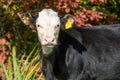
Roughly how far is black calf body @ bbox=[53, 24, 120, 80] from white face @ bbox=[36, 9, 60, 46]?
36 cm

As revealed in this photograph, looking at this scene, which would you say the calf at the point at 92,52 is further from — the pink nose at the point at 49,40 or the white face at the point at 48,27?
the pink nose at the point at 49,40

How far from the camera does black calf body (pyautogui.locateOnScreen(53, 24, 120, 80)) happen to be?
22.0ft

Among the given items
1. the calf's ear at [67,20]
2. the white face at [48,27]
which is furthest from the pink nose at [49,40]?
the calf's ear at [67,20]

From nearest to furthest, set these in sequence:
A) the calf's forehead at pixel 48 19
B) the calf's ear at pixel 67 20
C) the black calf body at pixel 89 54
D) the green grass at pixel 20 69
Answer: the calf's forehead at pixel 48 19 < the calf's ear at pixel 67 20 < the black calf body at pixel 89 54 < the green grass at pixel 20 69

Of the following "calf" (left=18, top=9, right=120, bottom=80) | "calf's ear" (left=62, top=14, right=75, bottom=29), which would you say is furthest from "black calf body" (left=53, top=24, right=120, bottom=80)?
"calf's ear" (left=62, top=14, right=75, bottom=29)

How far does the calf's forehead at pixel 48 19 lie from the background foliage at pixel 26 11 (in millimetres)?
1135

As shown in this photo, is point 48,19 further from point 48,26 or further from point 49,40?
point 49,40

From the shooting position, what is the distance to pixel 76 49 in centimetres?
680

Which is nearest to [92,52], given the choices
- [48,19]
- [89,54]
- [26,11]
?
[89,54]

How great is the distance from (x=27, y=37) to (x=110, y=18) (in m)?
1.56

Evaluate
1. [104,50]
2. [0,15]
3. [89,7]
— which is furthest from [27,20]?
[89,7]

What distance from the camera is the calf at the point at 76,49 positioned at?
6.34m

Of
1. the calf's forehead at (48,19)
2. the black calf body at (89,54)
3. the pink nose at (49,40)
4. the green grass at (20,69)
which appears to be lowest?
the green grass at (20,69)

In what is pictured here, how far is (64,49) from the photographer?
6766 mm
